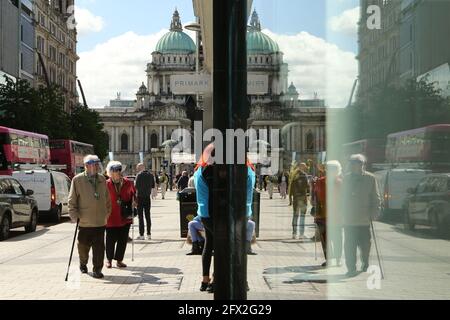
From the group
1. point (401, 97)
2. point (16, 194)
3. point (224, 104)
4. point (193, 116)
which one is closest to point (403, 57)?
point (401, 97)

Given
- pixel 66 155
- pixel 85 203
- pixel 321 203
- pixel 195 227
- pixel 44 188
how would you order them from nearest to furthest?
pixel 321 203 → pixel 195 227 → pixel 85 203 → pixel 44 188 → pixel 66 155

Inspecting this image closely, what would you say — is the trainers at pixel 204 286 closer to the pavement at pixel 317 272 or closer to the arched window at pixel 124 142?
the pavement at pixel 317 272

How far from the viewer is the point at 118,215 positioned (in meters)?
10.3

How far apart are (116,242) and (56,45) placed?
246 feet

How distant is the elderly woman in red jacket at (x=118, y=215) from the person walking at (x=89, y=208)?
2.86ft

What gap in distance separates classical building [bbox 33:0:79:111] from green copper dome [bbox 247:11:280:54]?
227 ft

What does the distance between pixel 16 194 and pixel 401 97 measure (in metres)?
16.0

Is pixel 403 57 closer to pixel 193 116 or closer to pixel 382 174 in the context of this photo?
pixel 382 174

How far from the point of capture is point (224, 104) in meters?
3.30

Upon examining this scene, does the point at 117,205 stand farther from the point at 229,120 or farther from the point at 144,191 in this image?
the point at 229,120

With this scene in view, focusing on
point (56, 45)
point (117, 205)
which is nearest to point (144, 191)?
point (117, 205)

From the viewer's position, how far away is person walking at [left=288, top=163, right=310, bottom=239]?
2951 millimetres

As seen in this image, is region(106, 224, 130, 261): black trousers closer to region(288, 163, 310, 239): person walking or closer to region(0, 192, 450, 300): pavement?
region(0, 192, 450, 300): pavement
